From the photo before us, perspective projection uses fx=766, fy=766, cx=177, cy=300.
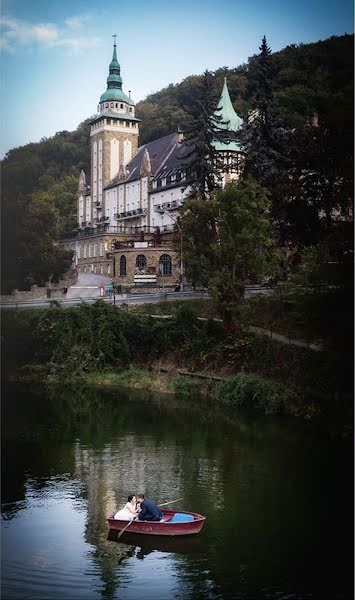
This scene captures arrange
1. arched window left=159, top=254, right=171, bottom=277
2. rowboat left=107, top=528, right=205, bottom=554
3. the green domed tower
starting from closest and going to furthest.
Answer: rowboat left=107, top=528, right=205, bottom=554
arched window left=159, top=254, right=171, bottom=277
the green domed tower

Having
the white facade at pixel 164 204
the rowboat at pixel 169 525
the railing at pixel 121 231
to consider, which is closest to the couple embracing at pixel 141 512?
the rowboat at pixel 169 525

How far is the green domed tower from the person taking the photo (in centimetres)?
7994

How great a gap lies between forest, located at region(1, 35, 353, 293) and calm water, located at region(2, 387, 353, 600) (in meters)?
6.49

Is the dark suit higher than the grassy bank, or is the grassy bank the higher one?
the grassy bank

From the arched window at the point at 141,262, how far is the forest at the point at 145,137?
5.13 metres

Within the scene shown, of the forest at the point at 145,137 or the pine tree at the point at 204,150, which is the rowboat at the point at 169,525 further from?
the pine tree at the point at 204,150

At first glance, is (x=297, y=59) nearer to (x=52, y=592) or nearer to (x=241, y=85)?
(x=241, y=85)

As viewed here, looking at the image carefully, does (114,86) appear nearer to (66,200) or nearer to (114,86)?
(114,86)

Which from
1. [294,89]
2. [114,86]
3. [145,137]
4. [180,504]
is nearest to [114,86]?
[114,86]

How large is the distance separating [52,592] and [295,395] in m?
17.7

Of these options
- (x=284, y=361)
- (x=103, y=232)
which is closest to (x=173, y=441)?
(x=284, y=361)

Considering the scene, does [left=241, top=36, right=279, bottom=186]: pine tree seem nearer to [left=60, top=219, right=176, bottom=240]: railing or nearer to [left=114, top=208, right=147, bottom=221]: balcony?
[left=60, top=219, right=176, bottom=240]: railing

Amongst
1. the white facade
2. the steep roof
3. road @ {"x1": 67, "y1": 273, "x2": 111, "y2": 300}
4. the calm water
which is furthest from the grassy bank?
the steep roof

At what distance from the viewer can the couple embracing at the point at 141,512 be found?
16.0 metres
